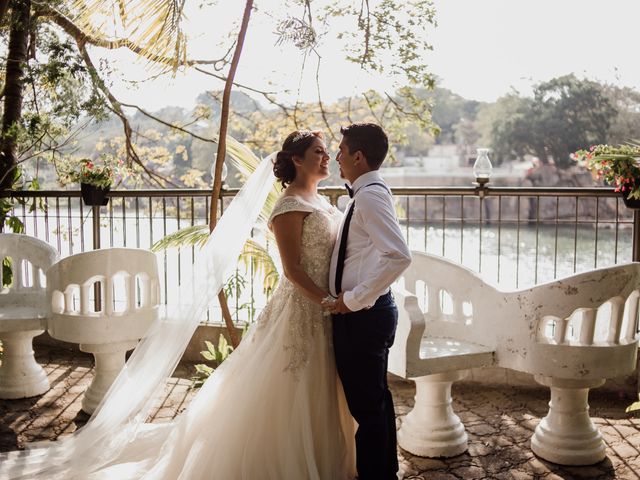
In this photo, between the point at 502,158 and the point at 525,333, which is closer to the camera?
the point at 525,333

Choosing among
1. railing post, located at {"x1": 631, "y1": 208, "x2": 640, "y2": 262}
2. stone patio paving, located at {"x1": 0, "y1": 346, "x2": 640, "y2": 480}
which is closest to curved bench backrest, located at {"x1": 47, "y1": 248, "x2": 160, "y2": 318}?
stone patio paving, located at {"x1": 0, "y1": 346, "x2": 640, "y2": 480}

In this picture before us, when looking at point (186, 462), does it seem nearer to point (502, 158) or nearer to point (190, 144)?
point (190, 144)

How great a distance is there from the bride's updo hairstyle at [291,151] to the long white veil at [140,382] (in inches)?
18.5

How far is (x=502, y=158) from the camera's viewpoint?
88.5ft

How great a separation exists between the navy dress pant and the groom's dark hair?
1.79 ft

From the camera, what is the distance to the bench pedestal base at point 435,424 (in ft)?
11.4

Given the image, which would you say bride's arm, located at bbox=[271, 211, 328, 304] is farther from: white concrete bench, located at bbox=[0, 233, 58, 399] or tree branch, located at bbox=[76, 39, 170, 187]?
tree branch, located at bbox=[76, 39, 170, 187]

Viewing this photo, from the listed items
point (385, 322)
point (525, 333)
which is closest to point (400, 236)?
point (385, 322)

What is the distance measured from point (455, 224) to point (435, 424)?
2089 cm

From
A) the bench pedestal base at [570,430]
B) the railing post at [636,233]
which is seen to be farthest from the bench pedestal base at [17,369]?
the railing post at [636,233]

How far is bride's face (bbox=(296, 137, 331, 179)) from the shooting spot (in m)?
2.81

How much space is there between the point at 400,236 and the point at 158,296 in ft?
6.90

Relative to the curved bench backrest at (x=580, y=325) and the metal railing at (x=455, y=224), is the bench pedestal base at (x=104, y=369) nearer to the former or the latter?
the metal railing at (x=455, y=224)

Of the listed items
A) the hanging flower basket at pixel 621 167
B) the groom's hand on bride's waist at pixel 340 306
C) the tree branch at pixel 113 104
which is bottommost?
the groom's hand on bride's waist at pixel 340 306
